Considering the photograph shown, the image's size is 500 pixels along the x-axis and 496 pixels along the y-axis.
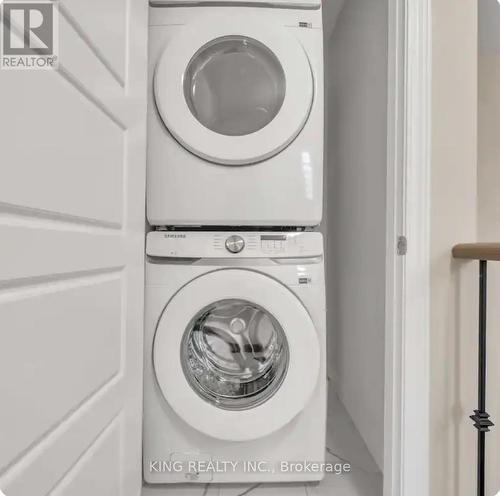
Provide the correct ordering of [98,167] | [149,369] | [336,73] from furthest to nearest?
1. [336,73]
2. [149,369]
3. [98,167]

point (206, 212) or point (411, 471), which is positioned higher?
point (206, 212)

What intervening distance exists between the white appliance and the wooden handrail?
404 mm

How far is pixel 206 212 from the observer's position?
1312 millimetres

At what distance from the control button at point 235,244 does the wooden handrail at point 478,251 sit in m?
0.61

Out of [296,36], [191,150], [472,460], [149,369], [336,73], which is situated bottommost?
[472,460]

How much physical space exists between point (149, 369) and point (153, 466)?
0.31 meters

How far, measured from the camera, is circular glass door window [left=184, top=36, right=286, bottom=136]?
53.5 inches

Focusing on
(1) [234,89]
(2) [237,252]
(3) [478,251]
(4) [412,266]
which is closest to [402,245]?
(4) [412,266]

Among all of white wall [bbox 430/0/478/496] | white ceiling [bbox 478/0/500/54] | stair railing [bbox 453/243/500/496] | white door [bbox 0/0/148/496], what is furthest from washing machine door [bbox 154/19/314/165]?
white ceiling [bbox 478/0/500/54]

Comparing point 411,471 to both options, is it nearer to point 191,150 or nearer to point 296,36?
point 191,150

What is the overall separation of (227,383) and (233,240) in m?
0.48

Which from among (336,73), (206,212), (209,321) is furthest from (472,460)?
(336,73)

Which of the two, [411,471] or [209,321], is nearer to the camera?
[411,471]

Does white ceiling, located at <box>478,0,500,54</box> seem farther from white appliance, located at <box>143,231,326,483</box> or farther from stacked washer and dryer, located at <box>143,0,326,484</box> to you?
white appliance, located at <box>143,231,326,483</box>
